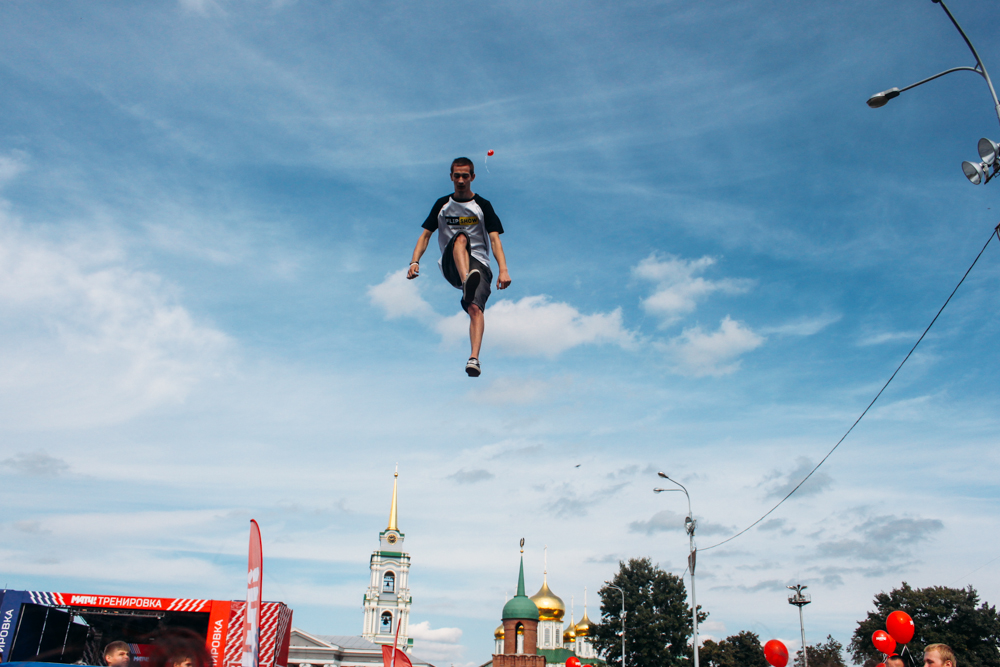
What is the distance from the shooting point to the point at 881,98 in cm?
966

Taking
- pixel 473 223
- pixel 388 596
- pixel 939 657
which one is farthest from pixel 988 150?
pixel 388 596

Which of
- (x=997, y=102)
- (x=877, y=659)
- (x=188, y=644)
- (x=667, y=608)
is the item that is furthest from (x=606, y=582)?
(x=188, y=644)

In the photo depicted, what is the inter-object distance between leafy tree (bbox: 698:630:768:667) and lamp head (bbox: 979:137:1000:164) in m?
73.3

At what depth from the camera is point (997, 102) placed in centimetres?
901

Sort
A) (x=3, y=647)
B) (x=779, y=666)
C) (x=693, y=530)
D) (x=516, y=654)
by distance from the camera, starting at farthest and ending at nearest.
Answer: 1. (x=516, y=654)
2. (x=693, y=530)
3. (x=3, y=647)
4. (x=779, y=666)

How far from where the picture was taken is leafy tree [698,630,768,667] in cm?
7144

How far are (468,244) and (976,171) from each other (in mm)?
7487

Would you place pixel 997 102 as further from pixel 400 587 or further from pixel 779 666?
pixel 400 587

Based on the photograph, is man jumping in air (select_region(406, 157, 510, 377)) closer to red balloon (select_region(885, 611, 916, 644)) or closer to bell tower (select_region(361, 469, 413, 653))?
red balloon (select_region(885, 611, 916, 644))

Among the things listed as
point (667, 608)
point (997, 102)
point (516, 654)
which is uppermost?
point (997, 102)

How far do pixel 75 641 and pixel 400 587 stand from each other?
8109cm

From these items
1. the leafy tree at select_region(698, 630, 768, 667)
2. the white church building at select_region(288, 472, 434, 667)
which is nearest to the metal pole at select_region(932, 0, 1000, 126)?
the leafy tree at select_region(698, 630, 768, 667)

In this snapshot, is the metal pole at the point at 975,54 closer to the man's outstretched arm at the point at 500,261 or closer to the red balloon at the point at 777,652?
the man's outstretched arm at the point at 500,261

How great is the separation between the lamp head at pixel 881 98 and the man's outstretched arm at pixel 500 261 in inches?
264
